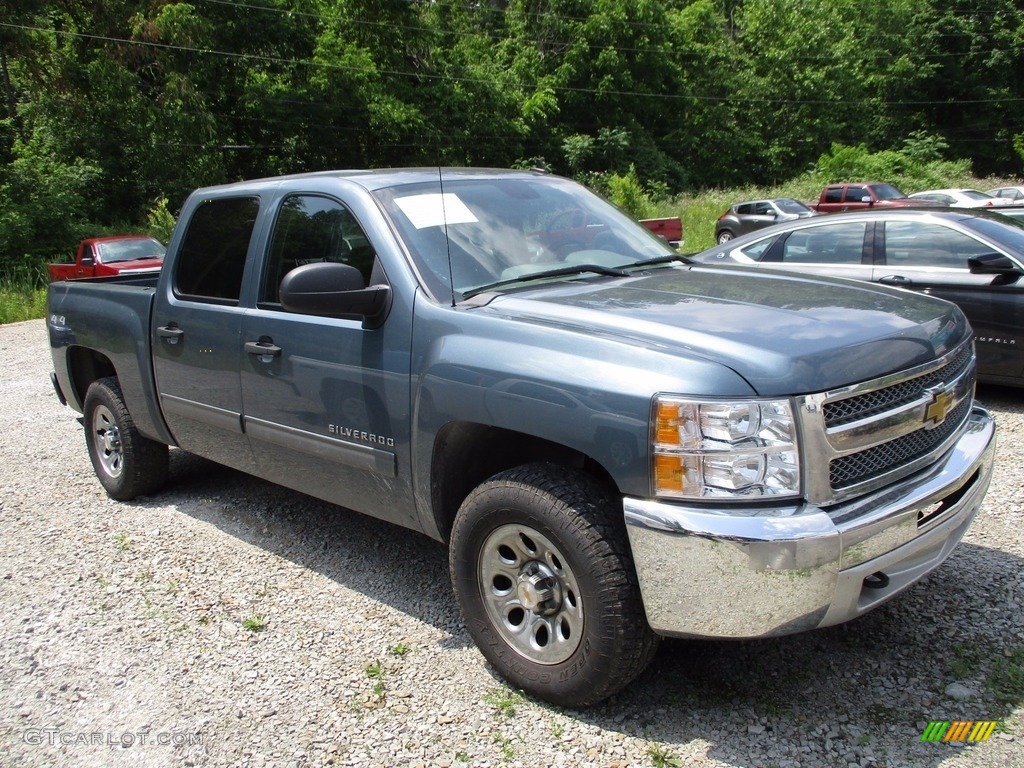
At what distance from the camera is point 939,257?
6934 millimetres

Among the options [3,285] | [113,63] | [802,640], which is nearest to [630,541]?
[802,640]

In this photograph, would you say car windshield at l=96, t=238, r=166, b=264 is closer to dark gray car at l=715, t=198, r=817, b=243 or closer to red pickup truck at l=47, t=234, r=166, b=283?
red pickup truck at l=47, t=234, r=166, b=283

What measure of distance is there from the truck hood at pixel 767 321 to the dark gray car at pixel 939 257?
333cm

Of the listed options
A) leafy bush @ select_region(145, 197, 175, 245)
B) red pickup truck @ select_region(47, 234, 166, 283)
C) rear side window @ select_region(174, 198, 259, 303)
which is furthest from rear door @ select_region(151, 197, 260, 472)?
leafy bush @ select_region(145, 197, 175, 245)

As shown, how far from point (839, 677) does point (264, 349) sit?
2762mm

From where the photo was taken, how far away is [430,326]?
3.38 m

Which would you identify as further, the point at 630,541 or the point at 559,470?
the point at 559,470

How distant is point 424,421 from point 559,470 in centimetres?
61

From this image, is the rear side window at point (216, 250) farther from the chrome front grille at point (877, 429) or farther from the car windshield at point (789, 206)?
the car windshield at point (789, 206)

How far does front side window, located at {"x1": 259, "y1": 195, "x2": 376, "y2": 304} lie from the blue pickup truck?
1 cm

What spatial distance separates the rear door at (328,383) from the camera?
3525mm

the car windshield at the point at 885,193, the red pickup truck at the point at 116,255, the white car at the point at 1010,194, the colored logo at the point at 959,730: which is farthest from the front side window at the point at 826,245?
the white car at the point at 1010,194

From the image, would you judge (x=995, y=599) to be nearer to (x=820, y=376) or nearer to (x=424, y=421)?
(x=820, y=376)

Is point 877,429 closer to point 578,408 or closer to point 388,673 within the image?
point 578,408
